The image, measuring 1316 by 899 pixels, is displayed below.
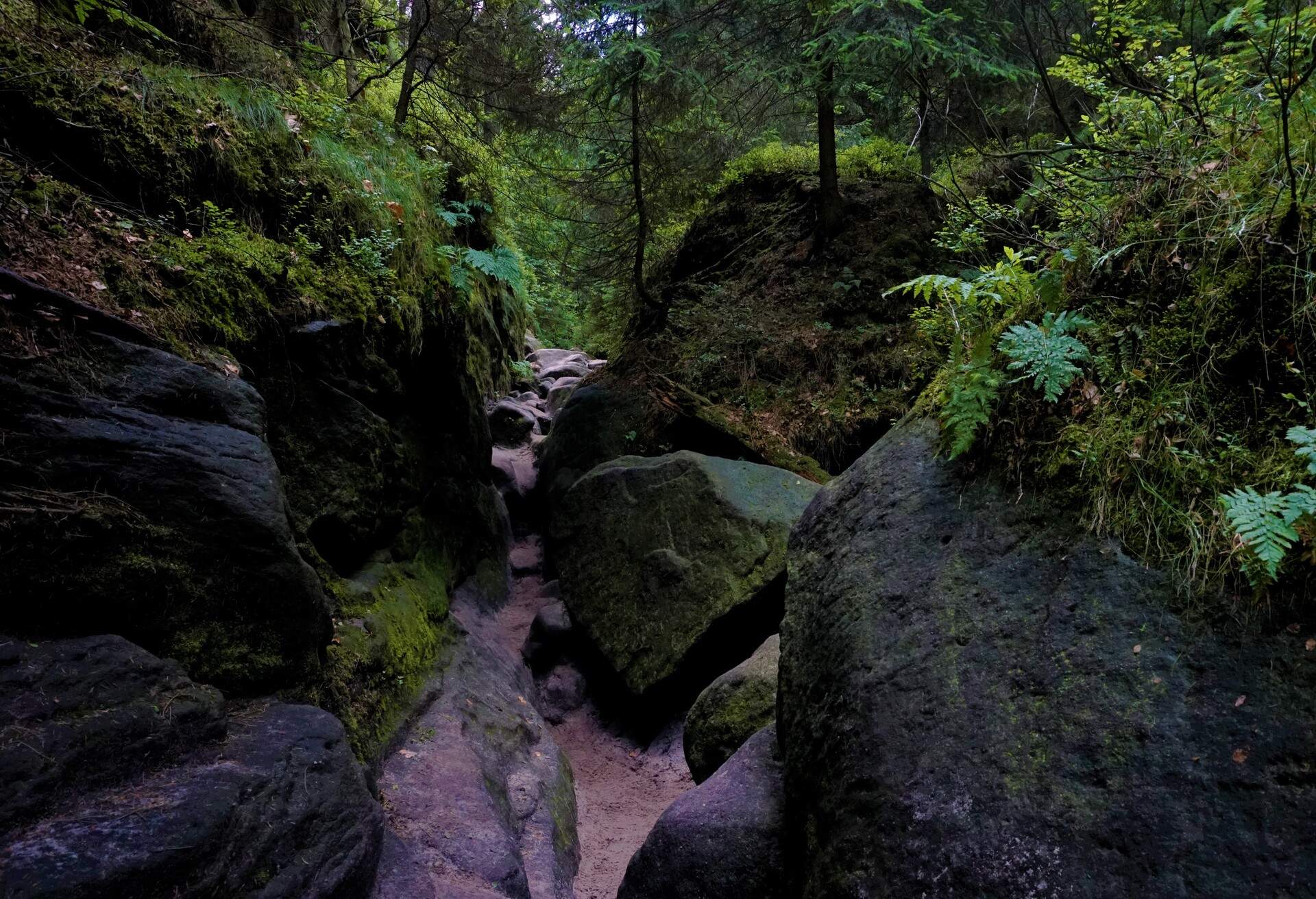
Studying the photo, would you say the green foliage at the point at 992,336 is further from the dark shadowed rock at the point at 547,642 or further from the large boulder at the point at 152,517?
the dark shadowed rock at the point at 547,642

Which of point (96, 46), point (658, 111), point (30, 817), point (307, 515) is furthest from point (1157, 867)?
point (658, 111)

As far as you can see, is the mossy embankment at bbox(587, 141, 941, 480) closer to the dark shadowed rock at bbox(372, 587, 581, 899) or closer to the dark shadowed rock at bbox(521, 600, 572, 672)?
the dark shadowed rock at bbox(521, 600, 572, 672)

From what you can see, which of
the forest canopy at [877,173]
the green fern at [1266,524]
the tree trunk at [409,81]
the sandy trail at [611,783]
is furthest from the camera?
the tree trunk at [409,81]

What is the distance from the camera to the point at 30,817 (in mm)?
2230

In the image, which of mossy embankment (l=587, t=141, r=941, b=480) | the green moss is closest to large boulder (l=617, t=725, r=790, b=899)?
the green moss

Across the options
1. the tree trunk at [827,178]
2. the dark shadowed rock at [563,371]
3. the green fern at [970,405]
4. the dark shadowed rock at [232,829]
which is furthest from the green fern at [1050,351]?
the dark shadowed rock at [563,371]

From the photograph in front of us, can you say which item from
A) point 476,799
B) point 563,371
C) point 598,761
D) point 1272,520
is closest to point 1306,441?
Result: point 1272,520

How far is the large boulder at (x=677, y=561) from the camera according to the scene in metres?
6.32

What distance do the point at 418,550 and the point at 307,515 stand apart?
1836 millimetres

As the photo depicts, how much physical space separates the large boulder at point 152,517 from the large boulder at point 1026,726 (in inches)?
118

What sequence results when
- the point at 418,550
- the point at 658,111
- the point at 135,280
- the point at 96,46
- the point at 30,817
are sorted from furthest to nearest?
the point at 658,111
the point at 418,550
the point at 96,46
the point at 135,280
the point at 30,817

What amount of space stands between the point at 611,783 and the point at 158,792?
4247 millimetres

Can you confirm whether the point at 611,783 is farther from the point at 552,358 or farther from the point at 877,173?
the point at 552,358

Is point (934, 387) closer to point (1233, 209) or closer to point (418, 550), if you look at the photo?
point (1233, 209)
